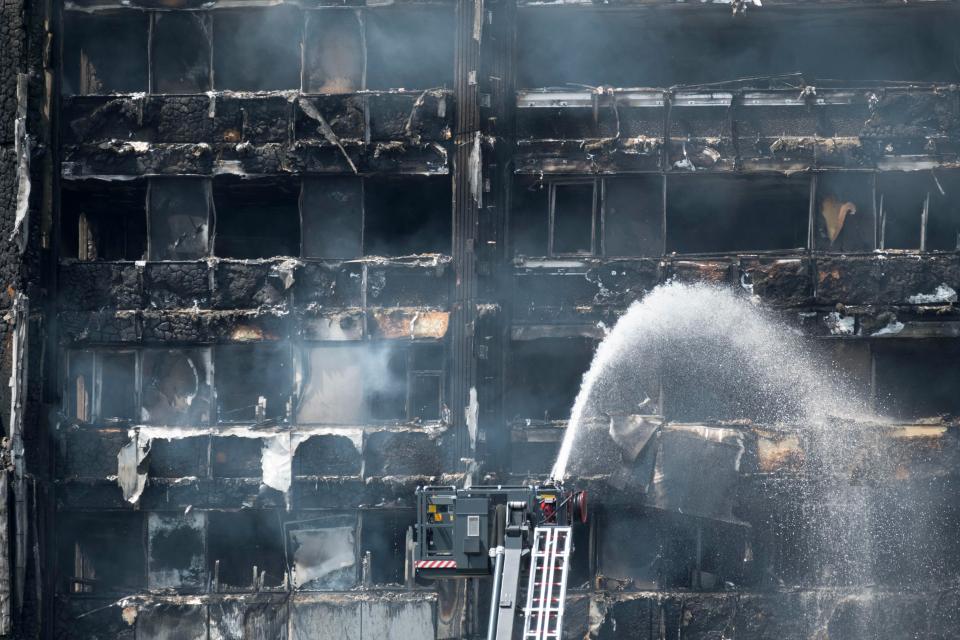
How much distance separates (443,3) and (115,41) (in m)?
4.96

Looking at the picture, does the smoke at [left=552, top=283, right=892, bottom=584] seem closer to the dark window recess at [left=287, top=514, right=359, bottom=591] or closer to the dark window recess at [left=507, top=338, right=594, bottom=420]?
the dark window recess at [left=507, top=338, right=594, bottom=420]

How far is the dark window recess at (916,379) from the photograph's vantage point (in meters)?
15.8

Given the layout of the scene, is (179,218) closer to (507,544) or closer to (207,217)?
(207,217)

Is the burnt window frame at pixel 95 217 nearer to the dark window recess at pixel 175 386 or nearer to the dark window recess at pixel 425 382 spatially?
the dark window recess at pixel 175 386

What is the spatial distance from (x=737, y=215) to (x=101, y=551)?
10673 millimetres

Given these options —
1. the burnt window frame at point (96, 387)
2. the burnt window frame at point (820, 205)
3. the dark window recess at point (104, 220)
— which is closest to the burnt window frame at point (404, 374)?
the burnt window frame at point (96, 387)

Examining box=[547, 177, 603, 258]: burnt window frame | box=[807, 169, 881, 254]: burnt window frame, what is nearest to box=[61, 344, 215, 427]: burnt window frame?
box=[547, 177, 603, 258]: burnt window frame

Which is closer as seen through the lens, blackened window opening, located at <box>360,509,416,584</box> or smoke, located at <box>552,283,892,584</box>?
smoke, located at <box>552,283,892,584</box>

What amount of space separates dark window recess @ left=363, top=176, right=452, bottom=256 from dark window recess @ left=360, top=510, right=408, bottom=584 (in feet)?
12.8

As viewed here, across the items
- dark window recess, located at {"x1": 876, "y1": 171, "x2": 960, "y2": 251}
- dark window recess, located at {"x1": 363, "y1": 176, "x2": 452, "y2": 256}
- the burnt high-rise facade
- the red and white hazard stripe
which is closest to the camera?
the red and white hazard stripe

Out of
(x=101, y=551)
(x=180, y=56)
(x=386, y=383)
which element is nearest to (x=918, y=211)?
(x=386, y=383)

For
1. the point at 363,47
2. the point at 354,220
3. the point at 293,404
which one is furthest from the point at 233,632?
Result: the point at 363,47

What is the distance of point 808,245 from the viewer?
15.9m

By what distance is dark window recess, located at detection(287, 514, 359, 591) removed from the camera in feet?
52.0
